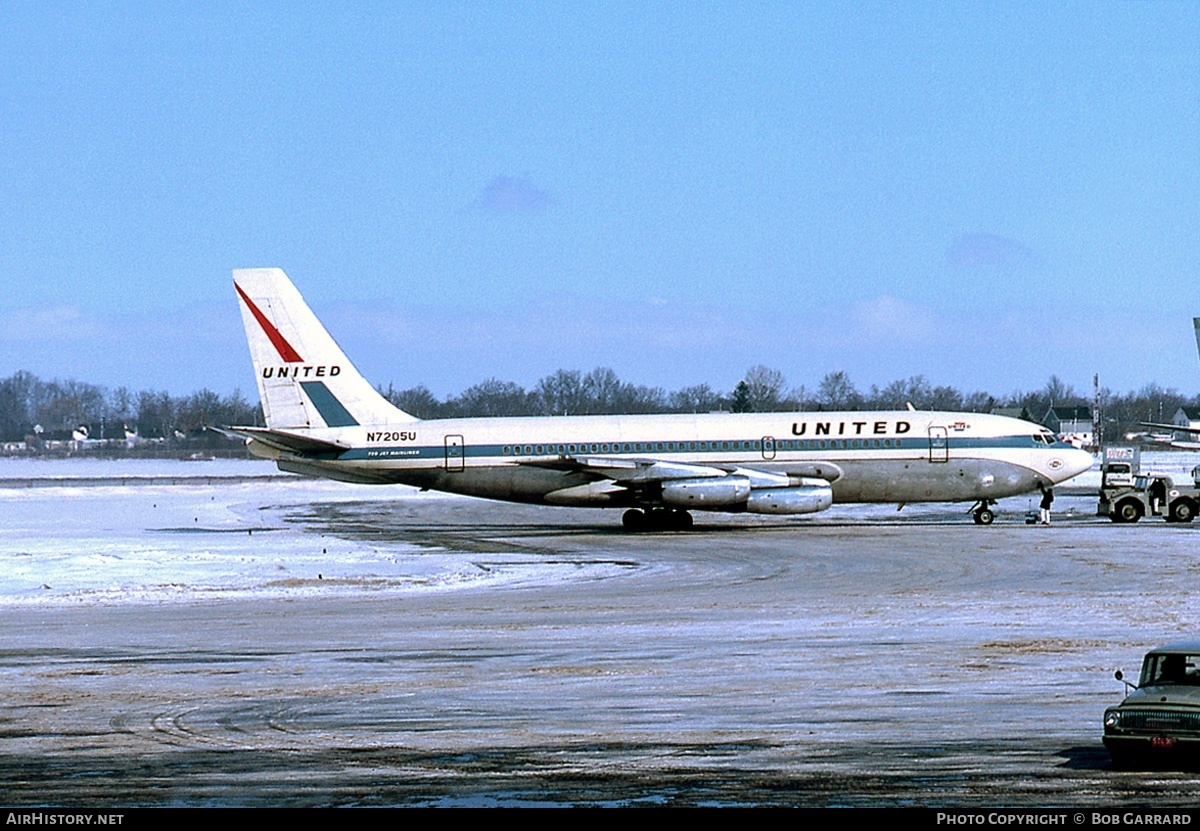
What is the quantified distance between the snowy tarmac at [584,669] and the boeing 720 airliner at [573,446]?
556 cm

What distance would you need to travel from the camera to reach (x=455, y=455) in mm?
46500

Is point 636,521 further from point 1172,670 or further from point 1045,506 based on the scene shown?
point 1172,670

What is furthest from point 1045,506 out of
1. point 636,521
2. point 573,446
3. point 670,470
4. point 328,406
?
point 328,406

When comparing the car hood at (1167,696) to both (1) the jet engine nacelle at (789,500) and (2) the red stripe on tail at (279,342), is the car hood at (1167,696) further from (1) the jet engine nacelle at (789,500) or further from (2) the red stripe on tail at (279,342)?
(2) the red stripe on tail at (279,342)

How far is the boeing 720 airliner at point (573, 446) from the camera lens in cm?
4653

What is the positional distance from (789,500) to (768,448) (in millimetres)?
2662

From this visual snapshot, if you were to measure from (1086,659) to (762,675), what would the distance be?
4.69m

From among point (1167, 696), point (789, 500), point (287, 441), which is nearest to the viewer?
point (1167, 696)

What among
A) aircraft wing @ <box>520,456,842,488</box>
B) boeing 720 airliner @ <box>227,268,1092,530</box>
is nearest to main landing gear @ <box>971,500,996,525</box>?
boeing 720 airliner @ <box>227,268,1092,530</box>

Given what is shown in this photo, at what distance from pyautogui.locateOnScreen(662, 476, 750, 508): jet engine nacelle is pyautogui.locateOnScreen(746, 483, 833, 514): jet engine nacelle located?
41cm

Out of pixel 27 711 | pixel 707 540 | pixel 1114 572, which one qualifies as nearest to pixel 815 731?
pixel 27 711

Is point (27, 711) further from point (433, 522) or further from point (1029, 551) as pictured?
point (433, 522)

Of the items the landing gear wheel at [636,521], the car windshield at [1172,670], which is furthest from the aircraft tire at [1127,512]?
the car windshield at [1172,670]

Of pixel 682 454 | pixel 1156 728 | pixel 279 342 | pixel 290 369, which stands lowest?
pixel 1156 728
